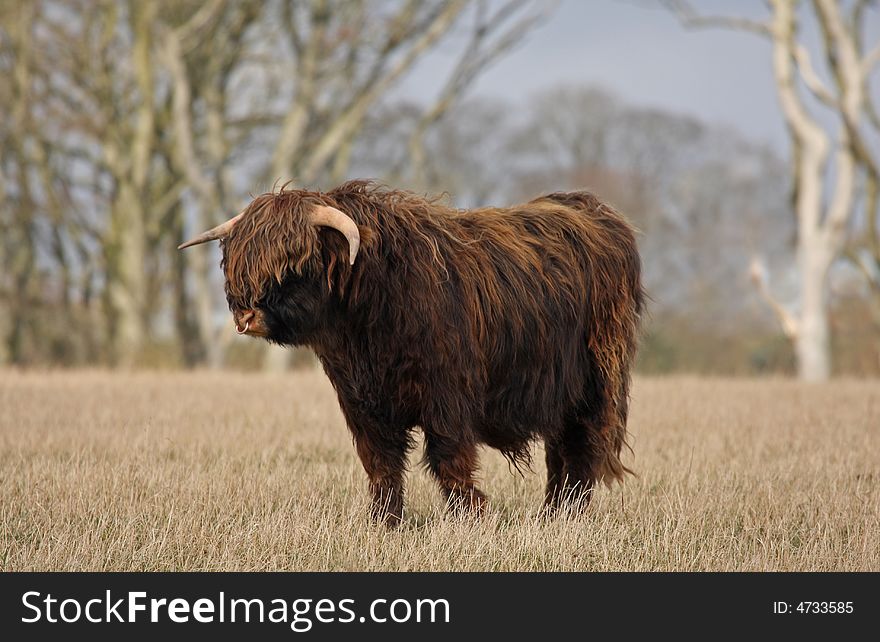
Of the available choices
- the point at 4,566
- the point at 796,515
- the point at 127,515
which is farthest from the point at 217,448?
the point at 796,515

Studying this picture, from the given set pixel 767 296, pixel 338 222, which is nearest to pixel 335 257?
pixel 338 222

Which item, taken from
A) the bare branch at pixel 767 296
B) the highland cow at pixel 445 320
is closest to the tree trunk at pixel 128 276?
the bare branch at pixel 767 296

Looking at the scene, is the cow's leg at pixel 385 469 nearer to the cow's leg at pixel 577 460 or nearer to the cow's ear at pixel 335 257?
the cow's ear at pixel 335 257

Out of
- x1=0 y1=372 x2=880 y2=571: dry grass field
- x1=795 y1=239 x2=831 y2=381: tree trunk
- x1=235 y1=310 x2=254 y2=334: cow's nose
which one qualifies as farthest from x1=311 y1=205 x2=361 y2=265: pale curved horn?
x1=795 y1=239 x2=831 y2=381: tree trunk

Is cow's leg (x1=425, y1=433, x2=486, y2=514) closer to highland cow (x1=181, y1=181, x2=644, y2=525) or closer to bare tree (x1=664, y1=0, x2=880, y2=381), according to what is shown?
highland cow (x1=181, y1=181, x2=644, y2=525)

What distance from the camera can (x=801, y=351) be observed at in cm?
2034

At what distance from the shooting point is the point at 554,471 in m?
6.90

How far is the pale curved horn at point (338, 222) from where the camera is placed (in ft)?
17.5

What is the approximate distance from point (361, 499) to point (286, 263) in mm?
2047

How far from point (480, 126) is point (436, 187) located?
564cm

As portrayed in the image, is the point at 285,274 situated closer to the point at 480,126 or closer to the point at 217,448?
the point at 217,448

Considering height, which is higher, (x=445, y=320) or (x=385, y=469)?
(x=445, y=320)

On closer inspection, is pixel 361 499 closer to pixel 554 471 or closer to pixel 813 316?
pixel 554 471

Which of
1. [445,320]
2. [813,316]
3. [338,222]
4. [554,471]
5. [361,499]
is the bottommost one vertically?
[813,316]
